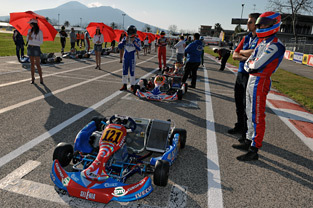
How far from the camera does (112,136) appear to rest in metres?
3.19

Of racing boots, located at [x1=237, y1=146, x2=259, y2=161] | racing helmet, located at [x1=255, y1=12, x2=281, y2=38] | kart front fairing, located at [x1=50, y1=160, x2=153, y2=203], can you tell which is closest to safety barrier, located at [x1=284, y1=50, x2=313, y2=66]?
racing helmet, located at [x1=255, y1=12, x2=281, y2=38]

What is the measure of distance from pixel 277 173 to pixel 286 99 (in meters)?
5.91

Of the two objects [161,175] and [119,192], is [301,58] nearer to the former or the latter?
[161,175]

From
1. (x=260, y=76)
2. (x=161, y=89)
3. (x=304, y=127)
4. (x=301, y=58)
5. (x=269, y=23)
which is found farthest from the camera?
(x=301, y=58)

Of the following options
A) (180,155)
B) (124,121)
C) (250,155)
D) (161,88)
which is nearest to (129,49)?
(161,88)

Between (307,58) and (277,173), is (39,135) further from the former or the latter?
(307,58)

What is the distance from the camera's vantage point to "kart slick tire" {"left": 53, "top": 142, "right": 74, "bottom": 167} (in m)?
3.16

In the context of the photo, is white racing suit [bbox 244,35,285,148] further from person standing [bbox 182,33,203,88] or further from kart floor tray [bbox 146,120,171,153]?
person standing [bbox 182,33,203,88]

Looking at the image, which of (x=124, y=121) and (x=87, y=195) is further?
(x=124, y=121)

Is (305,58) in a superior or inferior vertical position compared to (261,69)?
superior

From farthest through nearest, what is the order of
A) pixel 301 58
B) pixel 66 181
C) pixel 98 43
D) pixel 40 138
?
pixel 301 58 → pixel 98 43 → pixel 40 138 → pixel 66 181

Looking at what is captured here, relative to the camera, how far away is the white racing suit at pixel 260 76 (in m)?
3.62

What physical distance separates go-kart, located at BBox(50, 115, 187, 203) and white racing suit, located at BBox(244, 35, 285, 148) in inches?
46.5

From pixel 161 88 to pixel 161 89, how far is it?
3 centimetres
